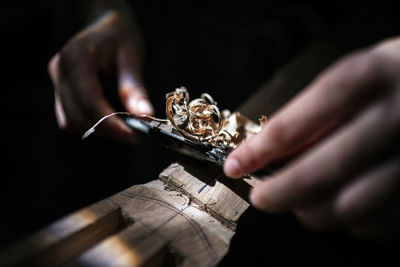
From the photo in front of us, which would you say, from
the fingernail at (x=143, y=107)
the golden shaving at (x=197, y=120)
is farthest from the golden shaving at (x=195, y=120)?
the fingernail at (x=143, y=107)

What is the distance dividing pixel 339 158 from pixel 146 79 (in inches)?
108

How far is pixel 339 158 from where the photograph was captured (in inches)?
31.5

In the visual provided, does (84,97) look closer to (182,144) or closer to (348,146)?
(182,144)

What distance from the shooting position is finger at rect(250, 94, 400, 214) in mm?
759

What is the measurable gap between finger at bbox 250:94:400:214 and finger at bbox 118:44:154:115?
1301 mm

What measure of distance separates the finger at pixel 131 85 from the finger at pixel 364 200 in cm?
139

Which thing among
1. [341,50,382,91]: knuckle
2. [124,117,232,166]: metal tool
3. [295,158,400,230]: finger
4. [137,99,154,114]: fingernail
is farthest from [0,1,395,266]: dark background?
[341,50,382,91]: knuckle

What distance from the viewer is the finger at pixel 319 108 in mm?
780

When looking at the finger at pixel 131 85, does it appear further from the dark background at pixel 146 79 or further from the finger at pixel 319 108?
the finger at pixel 319 108

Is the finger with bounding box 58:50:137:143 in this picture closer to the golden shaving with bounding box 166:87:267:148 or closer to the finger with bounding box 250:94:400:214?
the golden shaving with bounding box 166:87:267:148

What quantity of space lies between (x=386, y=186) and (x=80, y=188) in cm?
300

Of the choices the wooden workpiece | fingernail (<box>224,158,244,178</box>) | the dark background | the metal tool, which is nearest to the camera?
the wooden workpiece

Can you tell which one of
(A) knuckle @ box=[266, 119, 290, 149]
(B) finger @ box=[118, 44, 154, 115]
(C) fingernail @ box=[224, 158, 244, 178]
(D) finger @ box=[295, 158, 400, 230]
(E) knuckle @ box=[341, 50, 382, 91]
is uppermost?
(B) finger @ box=[118, 44, 154, 115]

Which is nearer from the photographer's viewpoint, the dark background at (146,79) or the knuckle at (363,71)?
the knuckle at (363,71)
